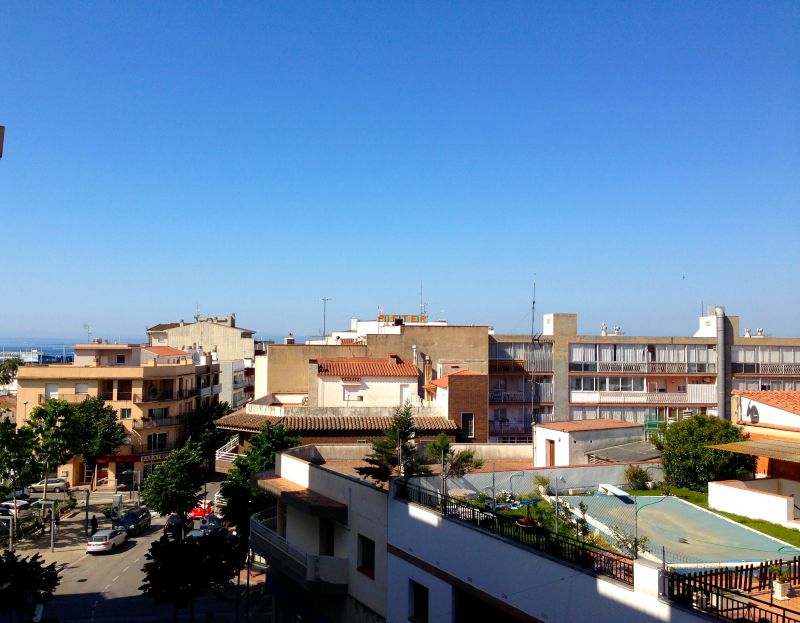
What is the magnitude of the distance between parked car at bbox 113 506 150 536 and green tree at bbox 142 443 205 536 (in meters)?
2.65

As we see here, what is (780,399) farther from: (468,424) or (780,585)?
(468,424)

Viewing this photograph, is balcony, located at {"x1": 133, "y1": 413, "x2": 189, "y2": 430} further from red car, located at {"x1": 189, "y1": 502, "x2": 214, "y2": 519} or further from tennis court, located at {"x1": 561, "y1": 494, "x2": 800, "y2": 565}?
tennis court, located at {"x1": 561, "y1": 494, "x2": 800, "y2": 565}

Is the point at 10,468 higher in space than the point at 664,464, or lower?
lower

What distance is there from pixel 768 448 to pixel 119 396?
51739mm

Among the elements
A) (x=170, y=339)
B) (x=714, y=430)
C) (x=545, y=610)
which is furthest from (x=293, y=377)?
(x=170, y=339)

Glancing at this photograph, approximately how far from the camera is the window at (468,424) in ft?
121

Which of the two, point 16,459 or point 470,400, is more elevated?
point 470,400

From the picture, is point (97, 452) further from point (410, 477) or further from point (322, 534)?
point (410, 477)

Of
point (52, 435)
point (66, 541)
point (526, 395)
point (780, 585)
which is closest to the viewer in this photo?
point (780, 585)

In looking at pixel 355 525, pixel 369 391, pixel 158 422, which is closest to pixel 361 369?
pixel 369 391

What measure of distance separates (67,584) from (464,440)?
20.1 meters

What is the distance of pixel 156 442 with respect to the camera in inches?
2309

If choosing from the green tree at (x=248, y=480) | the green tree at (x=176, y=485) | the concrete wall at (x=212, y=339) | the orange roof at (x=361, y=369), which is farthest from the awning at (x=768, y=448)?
the concrete wall at (x=212, y=339)

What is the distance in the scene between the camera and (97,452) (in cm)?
5056
